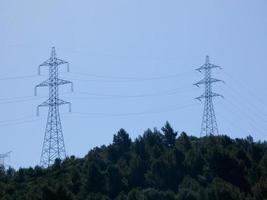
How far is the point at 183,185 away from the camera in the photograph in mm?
56281

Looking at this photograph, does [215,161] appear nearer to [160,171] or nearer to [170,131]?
[160,171]

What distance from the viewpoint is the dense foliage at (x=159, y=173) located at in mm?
54438

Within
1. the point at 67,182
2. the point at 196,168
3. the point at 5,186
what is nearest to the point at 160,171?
the point at 196,168

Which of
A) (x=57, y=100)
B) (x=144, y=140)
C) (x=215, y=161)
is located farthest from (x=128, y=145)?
(x=57, y=100)

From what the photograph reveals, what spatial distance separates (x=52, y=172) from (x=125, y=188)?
26.7 feet

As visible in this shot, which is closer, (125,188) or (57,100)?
(57,100)

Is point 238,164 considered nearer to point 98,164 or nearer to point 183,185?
point 183,185

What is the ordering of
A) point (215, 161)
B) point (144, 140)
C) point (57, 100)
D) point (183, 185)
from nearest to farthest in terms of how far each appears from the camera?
point (57, 100) < point (183, 185) < point (215, 161) < point (144, 140)

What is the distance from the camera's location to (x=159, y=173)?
6172 centimetres

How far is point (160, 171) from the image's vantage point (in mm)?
61812

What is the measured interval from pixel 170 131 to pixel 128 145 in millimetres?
4662

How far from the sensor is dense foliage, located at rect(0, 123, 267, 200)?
5444 centimetres

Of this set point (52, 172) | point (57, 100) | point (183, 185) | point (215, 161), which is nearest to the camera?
point (57, 100)

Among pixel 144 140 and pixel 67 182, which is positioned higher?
pixel 144 140
